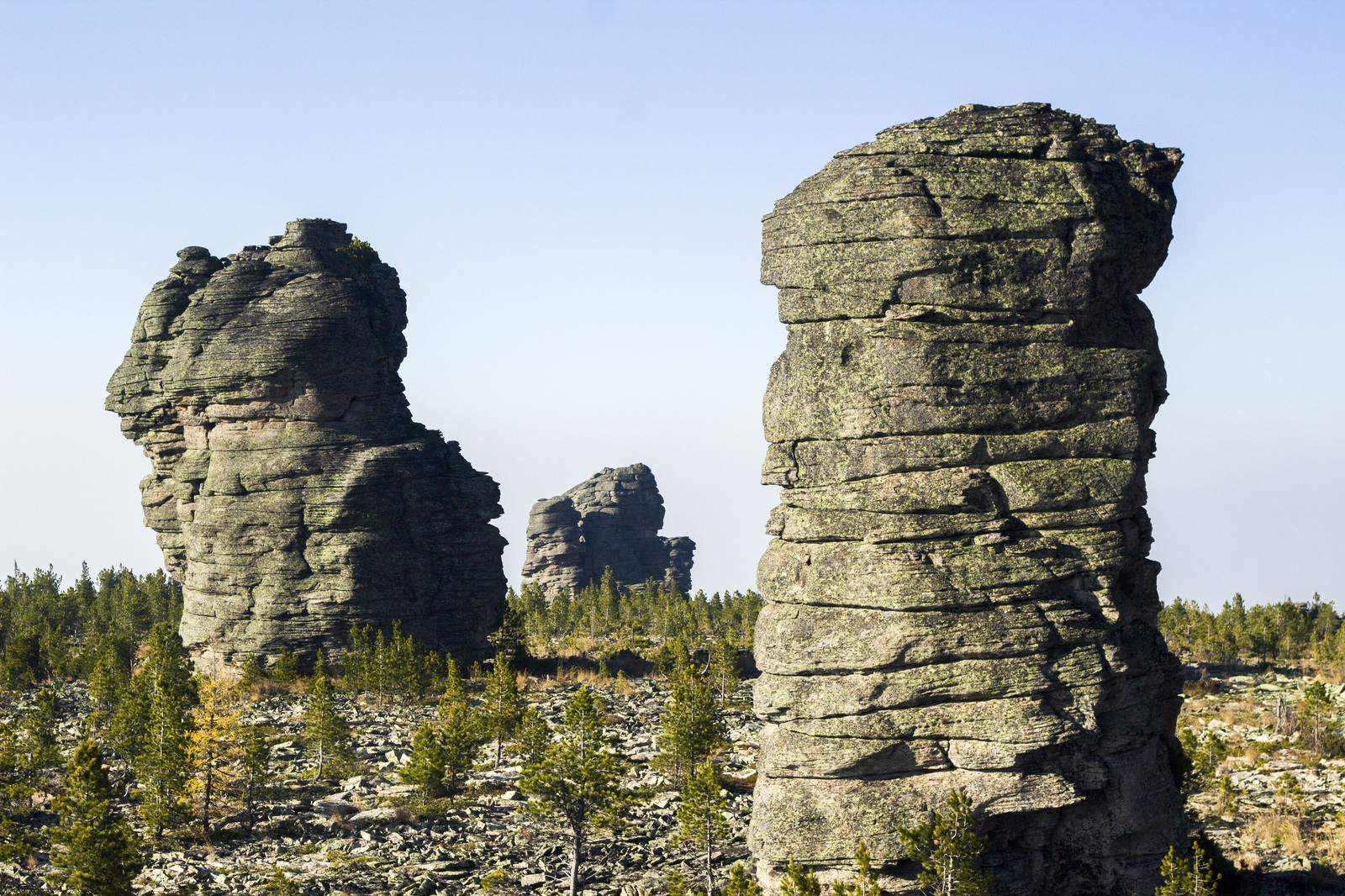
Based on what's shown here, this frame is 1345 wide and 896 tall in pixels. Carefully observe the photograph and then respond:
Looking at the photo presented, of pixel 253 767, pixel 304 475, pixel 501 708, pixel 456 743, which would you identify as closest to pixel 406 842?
pixel 456 743

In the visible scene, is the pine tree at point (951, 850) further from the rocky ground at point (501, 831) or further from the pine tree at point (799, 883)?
the rocky ground at point (501, 831)

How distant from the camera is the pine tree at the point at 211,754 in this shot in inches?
1646

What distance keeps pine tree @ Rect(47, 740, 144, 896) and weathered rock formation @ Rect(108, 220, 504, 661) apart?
37.6m

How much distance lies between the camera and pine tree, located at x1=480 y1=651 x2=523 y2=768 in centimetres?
5084

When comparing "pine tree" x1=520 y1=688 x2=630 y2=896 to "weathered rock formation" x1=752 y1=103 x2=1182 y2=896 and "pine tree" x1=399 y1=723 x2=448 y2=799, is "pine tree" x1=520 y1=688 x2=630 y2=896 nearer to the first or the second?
"weathered rock formation" x1=752 y1=103 x2=1182 y2=896

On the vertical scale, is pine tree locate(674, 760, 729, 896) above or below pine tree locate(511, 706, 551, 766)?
below

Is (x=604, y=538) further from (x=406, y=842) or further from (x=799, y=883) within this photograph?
(x=799, y=883)

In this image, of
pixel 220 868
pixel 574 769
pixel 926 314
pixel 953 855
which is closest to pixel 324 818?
pixel 220 868

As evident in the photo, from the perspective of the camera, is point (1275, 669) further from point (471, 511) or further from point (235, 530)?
point (235, 530)

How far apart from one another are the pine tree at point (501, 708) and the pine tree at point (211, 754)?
10.8m

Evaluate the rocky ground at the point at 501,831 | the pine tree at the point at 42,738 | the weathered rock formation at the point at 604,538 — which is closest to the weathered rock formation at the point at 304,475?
the rocky ground at the point at 501,831

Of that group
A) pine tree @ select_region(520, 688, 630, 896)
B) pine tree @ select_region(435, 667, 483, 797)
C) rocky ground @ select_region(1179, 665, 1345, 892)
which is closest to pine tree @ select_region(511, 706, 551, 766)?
pine tree @ select_region(435, 667, 483, 797)

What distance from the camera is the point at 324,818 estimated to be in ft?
141

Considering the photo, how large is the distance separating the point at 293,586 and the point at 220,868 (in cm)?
3323
